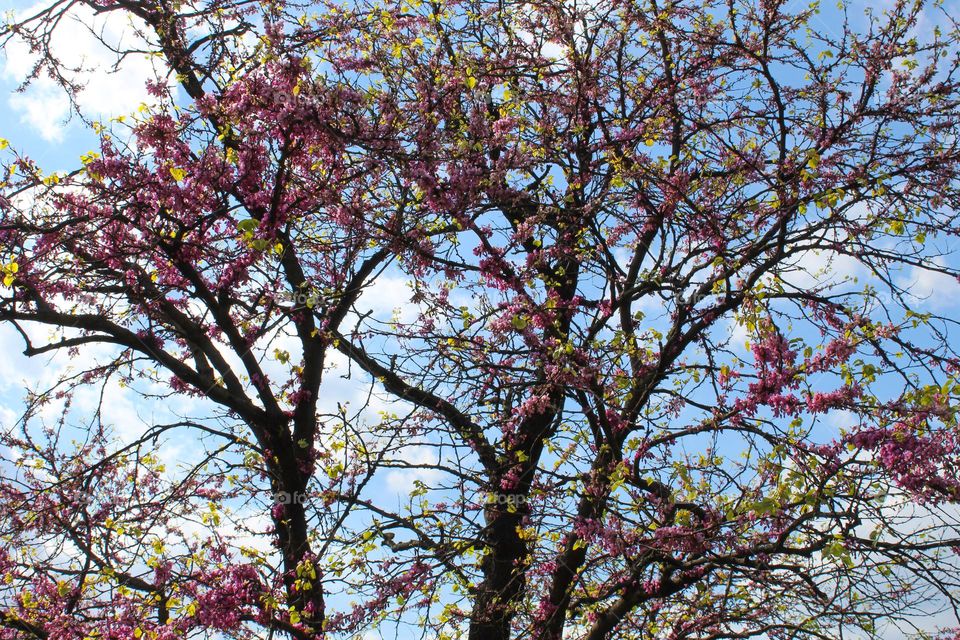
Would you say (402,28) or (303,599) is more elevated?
(402,28)

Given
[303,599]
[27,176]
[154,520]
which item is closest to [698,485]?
[303,599]

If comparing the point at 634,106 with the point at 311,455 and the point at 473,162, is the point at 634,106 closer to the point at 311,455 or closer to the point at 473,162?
the point at 473,162

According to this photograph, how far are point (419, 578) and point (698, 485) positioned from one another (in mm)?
2771

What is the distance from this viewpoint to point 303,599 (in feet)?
26.6

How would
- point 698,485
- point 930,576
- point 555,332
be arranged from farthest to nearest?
1. point 555,332
2. point 698,485
3. point 930,576

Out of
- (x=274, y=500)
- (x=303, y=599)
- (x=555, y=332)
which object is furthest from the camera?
(x=274, y=500)

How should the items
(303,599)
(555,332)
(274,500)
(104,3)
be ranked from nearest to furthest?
(555,332), (303,599), (274,500), (104,3)

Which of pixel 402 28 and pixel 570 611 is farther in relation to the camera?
pixel 402 28

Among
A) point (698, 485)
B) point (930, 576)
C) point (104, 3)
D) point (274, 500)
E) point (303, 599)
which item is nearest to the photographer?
point (930, 576)

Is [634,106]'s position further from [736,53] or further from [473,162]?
[473,162]

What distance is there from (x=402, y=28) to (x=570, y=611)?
275 inches

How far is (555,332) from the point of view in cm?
760

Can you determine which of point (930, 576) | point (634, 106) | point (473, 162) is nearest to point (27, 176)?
point (473, 162)

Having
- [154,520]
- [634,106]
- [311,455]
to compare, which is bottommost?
[154,520]
